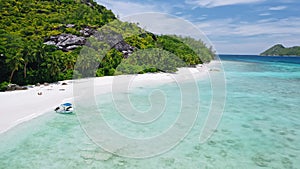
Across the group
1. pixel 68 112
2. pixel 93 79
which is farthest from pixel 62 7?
pixel 68 112

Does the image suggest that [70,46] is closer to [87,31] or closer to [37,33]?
[87,31]

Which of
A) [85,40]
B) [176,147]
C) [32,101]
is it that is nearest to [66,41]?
[85,40]

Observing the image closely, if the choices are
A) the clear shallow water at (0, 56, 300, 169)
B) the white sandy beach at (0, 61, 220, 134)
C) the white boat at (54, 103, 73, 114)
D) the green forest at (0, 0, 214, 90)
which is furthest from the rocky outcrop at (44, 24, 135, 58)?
the clear shallow water at (0, 56, 300, 169)

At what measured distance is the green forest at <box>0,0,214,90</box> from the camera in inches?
1074

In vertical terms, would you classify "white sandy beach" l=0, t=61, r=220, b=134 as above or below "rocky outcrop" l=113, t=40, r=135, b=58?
below

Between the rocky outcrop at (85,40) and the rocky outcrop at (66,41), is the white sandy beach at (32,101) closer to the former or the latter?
the rocky outcrop at (66,41)

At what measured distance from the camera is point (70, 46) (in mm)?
44812

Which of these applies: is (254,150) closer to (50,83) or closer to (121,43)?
(50,83)

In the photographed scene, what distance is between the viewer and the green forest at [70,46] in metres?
27.3

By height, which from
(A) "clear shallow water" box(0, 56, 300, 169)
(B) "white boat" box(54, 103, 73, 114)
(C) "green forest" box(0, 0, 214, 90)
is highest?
(C) "green forest" box(0, 0, 214, 90)

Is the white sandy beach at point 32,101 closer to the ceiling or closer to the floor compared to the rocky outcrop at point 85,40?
closer to the floor

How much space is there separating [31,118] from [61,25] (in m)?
39.4

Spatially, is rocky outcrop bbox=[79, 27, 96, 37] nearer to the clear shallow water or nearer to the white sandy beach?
the white sandy beach

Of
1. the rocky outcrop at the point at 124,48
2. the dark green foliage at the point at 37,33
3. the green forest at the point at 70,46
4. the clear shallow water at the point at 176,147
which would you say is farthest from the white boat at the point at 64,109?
the rocky outcrop at the point at 124,48
